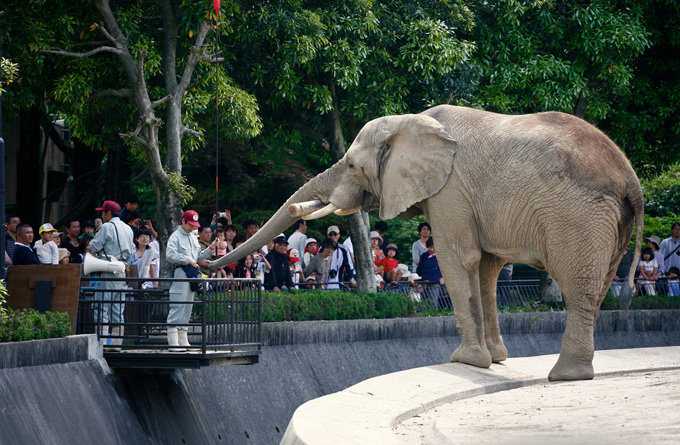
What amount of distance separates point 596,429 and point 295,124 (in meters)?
15.6

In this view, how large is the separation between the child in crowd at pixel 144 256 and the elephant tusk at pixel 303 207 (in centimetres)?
435

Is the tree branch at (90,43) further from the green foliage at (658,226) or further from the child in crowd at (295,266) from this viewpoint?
the green foliage at (658,226)

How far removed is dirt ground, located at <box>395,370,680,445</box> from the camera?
27.2 feet

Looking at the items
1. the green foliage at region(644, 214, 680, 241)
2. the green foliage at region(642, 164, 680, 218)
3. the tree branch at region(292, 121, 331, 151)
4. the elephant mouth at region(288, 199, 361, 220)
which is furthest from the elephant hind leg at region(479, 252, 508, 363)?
the green foliage at region(642, 164, 680, 218)

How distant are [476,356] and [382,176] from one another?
2.58 m

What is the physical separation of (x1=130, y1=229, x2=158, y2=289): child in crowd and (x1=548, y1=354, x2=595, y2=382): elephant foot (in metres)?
7.57

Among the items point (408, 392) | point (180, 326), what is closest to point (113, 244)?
point (180, 326)

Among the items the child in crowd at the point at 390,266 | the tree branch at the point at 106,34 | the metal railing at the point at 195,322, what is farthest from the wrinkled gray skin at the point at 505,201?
the child in crowd at the point at 390,266

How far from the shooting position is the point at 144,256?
752 inches

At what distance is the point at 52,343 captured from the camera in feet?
40.0

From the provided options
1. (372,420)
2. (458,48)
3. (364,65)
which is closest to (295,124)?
(364,65)

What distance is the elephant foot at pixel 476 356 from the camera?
45.7 ft

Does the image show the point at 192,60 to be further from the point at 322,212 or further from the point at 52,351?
the point at 52,351

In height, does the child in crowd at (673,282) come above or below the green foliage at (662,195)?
below
